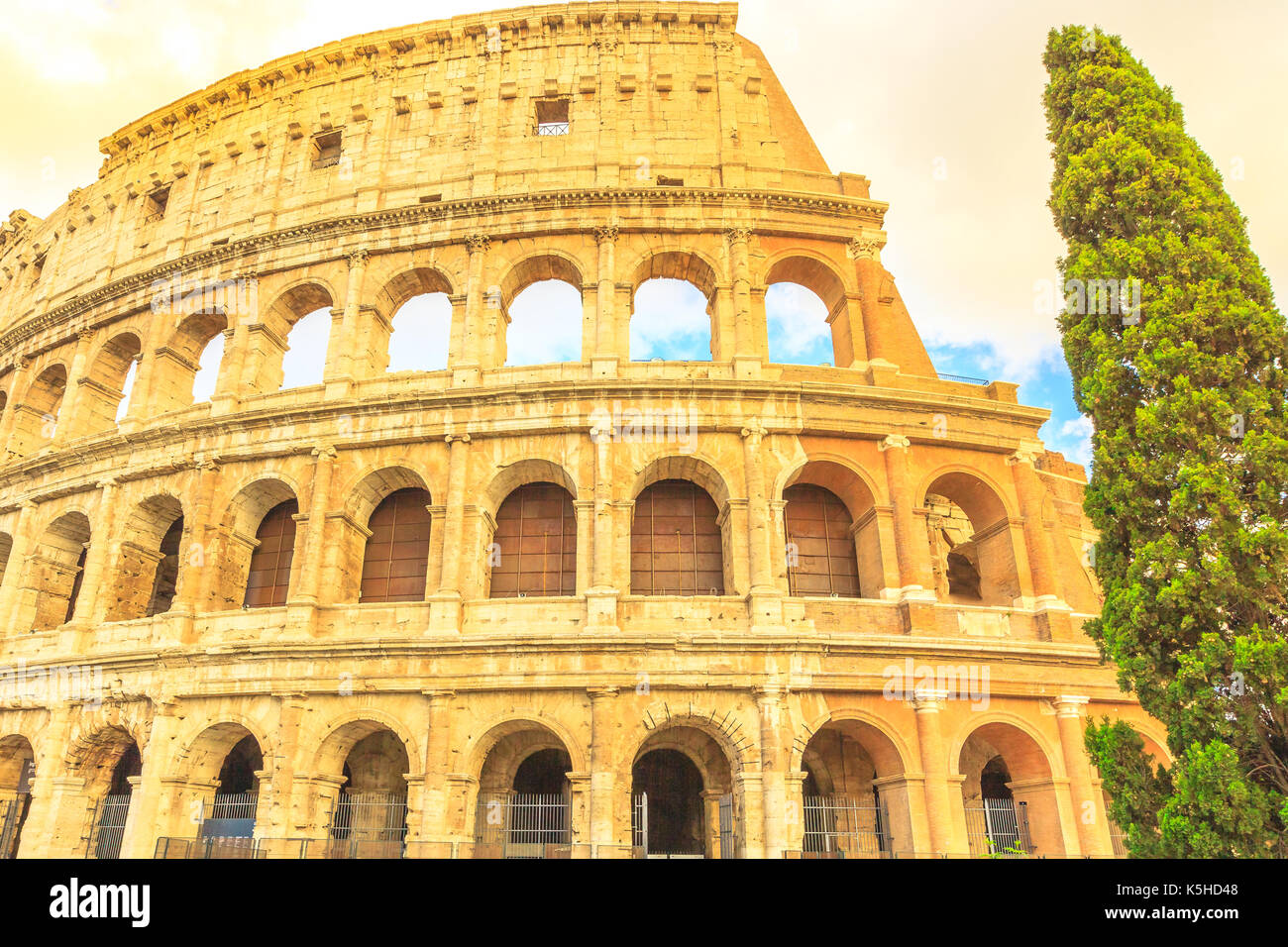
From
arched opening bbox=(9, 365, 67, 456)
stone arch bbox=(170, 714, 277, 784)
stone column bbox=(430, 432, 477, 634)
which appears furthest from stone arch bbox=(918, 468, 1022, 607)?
arched opening bbox=(9, 365, 67, 456)

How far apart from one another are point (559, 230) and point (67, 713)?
13.9 metres

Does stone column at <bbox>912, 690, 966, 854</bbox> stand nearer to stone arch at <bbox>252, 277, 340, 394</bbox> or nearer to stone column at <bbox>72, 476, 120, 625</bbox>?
stone arch at <bbox>252, 277, 340, 394</bbox>

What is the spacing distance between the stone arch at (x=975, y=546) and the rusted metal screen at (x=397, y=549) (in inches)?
397

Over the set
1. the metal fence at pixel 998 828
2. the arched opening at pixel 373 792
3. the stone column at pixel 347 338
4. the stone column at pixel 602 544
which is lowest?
the metal fence at pixel 998 828

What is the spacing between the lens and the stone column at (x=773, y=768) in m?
11.8

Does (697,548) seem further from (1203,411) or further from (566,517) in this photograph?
(1203,411)

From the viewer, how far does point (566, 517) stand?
1522cm

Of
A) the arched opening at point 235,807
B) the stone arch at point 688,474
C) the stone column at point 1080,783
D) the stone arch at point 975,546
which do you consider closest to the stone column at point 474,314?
the stone arch at point 688,474

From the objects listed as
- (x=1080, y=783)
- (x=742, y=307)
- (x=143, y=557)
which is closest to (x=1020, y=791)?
(x=1080, y=783)

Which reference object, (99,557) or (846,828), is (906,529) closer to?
(846,828)

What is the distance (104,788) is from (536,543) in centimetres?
981

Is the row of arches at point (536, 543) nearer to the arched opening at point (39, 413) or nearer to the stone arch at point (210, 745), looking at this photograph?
the stone arch at point (210, 745)

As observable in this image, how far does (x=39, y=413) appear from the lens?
20328 millimetres
